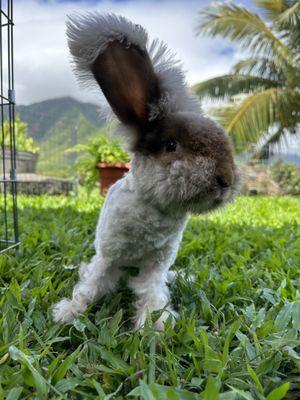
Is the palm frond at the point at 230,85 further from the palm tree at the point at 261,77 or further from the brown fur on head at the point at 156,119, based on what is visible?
the brown fur on head at the point at 156,119

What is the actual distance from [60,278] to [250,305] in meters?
0.88

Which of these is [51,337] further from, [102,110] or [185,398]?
[102,110]

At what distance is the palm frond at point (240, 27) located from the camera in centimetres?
905

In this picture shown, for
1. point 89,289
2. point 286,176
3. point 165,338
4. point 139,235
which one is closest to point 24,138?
point 286,176

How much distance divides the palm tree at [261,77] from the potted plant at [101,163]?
119 inches

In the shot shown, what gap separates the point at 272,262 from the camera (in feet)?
7.18

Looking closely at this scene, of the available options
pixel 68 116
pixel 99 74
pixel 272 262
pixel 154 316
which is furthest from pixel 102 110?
pixel 68 116

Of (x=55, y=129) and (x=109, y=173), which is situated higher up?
(x=55, y=129)

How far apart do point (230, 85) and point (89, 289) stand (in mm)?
9283

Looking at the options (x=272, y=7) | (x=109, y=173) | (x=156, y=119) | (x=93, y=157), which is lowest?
(x=109, y=173)

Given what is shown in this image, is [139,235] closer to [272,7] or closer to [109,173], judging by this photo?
[109,173]

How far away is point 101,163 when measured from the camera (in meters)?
5.86

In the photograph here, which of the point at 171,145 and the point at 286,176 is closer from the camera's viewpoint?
the point at 171,145

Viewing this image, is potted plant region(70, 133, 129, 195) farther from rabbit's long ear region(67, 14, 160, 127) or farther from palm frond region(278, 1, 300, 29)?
palm frond region(278, 1, 300, 29)
